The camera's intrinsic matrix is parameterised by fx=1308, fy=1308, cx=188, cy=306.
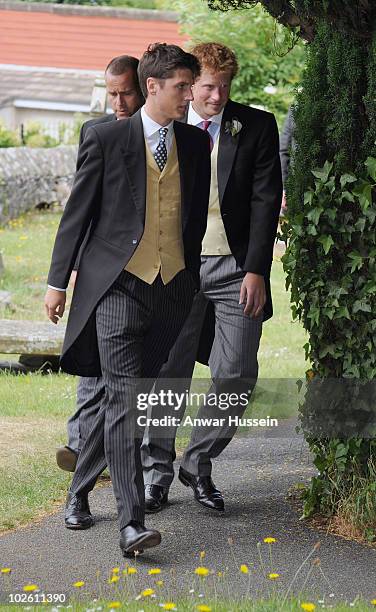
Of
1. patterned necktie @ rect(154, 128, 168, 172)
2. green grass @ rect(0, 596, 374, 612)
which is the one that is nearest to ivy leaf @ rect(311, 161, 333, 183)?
patterned necktie @ rect(154, 128, 168, 172)

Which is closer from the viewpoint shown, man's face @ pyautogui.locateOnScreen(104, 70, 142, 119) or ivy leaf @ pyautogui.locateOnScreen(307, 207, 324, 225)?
ivy leaf @ pyautogui.locateOnScreen(307, 207, 324, 225)

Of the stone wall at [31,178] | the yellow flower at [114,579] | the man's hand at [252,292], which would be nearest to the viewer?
the yellow flower at [114,579]

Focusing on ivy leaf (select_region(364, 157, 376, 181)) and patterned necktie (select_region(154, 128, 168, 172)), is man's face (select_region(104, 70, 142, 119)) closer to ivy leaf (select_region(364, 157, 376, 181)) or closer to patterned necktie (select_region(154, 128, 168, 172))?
patterned necktie (select_region(154, 128, 168, 172))

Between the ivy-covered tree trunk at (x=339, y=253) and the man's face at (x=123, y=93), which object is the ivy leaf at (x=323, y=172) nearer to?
the ivy-covered tree trunk at (x=339, y=253)

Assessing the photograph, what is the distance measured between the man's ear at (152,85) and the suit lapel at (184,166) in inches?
8.8

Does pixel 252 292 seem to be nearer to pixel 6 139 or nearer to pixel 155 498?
pixel 155 498

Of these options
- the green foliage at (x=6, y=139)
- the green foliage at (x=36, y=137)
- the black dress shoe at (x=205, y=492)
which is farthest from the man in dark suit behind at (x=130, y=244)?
the green foliage at (x=36, y=137)

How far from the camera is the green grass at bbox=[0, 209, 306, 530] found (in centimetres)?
639

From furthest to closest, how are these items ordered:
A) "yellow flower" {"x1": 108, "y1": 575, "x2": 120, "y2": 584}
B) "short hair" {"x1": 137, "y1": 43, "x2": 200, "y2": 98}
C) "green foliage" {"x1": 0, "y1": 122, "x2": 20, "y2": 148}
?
"green foliage" {"x1": 0, "y1": 122, "x2": 20, "y2": 148} < "short hair" {"x1": 137, "y1": 43, "x2": 200, "y2": 98} < "yellow flower" {"x1": 108, "y1": 575, "x2": 120, "y2": 584}

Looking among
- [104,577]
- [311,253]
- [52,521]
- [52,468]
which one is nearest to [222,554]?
[104,577]

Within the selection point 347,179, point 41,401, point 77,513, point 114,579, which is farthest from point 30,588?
point 41,401

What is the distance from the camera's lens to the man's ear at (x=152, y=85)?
5383mm

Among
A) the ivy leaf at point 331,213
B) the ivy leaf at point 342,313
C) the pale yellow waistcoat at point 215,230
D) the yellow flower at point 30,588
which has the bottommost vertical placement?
the yellow flower at point 30,588

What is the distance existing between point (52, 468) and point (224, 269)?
5.26 ft
